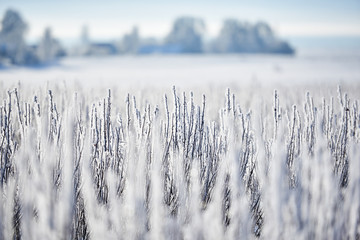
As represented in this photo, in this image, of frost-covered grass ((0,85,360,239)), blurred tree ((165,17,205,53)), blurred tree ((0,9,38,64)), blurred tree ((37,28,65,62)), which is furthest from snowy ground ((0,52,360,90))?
blurred tree ((165,17,205,53))

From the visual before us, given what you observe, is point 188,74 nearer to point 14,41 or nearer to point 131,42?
point 14,41

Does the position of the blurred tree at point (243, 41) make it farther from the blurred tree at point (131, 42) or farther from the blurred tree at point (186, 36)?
the blurred tree at point (131, 42)

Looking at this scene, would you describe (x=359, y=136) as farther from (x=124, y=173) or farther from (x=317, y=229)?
(x=124, y=173)

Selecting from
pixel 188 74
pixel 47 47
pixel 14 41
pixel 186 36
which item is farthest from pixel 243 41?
pixel 14 41

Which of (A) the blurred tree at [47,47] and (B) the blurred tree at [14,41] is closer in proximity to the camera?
(B) the blurred tree at [14,41]

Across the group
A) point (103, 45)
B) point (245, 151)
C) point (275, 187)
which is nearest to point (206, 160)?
point (245, 151)

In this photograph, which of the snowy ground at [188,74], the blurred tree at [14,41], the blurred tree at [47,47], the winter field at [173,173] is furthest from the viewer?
the blurred tree at [47,47]

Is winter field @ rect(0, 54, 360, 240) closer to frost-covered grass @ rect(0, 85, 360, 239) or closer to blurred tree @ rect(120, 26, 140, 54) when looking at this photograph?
frost-covered grass @ rect(0, 85, 360, 239)

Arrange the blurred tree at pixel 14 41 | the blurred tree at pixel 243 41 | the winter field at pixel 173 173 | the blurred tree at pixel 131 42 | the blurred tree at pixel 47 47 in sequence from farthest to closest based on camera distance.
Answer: the blurred tree at pixel 243 41 < the blurred tree at pixel 131 42 < the blurred tree at pixel 47 47 < the blurred tree at pixel 14 41 < the winter field at pixel 173 173

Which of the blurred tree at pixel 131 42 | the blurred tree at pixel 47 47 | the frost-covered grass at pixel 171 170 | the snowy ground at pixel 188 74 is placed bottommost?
the frost-covered grass at pixel 171 170

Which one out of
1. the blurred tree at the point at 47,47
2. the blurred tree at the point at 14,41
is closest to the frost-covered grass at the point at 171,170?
the blurred tree at the point at 14,41

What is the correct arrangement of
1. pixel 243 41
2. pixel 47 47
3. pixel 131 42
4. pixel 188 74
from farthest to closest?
1. pixel 243 41
2. pixel 131 42
3. pixel 47 47
4. pixel 188 74

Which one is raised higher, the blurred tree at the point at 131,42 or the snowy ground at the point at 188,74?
the blurred tree at the point at 131,42

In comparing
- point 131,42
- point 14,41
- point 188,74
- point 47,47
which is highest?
point 131,42
